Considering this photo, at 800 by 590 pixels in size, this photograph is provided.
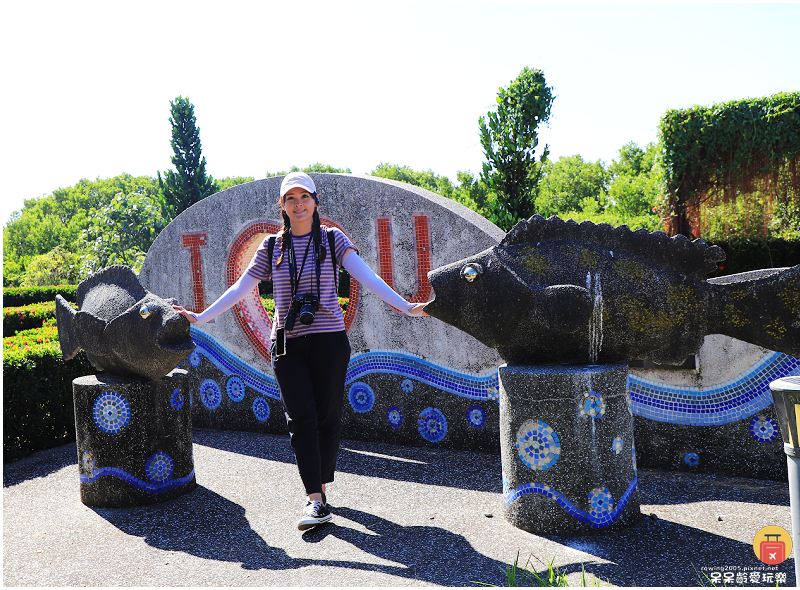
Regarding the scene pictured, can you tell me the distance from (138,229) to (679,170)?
50.7 feet

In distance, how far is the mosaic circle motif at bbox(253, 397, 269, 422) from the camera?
6391mm

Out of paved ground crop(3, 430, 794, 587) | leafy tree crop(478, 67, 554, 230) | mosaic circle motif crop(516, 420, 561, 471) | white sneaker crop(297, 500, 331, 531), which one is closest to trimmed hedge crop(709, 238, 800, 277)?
leafy tree crop(478, 67, 554, 230)

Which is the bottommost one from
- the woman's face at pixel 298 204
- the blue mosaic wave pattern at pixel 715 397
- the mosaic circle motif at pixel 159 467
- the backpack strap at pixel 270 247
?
the mosaic circle motif at pixel 159 467

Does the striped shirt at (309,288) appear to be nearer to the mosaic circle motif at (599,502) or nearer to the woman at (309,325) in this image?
the woman at (309,325)

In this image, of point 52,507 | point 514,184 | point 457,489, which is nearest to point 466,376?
point 457,489

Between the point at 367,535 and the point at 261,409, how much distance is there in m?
3.13

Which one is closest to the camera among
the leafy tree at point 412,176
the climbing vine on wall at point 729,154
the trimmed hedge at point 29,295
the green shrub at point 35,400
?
the green shrub at point 35,400

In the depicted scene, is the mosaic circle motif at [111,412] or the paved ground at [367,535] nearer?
the paved ground at [367,535]

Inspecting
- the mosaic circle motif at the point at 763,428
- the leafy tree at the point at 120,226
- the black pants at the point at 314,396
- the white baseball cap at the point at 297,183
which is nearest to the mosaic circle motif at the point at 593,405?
the black pants at the point at 314,396

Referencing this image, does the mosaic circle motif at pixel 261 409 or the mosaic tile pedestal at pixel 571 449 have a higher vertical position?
the mosaic tile pedestal at pixel 571 449

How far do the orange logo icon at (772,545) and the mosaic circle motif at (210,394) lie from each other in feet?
17.1

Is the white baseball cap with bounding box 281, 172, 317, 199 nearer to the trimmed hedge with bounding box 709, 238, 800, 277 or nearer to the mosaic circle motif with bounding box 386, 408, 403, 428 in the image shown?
the mosaic circle motif with bounding box 386, 408, 403, 428

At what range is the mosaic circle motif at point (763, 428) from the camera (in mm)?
4395

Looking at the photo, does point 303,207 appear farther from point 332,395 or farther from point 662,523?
point 662,523
